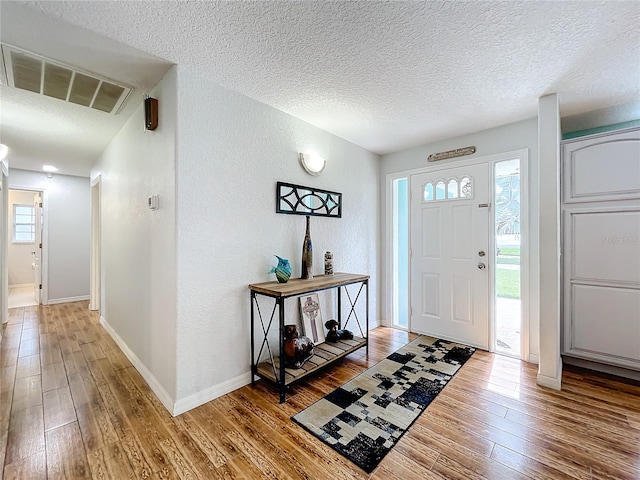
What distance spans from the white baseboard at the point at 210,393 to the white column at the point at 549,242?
2.38 meters

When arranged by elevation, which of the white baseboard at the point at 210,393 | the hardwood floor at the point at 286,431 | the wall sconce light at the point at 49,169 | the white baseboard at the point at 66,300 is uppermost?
the wall sconce light at the point at 49,169

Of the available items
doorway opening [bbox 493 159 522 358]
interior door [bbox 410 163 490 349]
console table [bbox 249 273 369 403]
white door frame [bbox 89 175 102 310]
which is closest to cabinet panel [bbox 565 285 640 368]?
doorway opening [bbox 493 159 522 358]

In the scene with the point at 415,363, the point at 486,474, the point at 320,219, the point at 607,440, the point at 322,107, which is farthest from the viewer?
the point at 320,219

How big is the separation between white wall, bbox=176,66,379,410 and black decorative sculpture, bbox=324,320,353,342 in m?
0.41

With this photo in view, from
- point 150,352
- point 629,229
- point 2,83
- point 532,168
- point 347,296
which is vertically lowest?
point 150,352

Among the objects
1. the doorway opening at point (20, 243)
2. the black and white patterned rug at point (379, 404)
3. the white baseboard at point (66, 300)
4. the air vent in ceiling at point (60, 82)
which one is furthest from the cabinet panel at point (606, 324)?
the doorway opening at point (20, 243)

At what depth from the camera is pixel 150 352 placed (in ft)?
7.43

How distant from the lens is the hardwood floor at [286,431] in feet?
4.67

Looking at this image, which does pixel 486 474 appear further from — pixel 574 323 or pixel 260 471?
pixel 574 323

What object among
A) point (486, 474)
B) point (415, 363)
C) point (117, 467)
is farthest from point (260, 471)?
point (415, 363)

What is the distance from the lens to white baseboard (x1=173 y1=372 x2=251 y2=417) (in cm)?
189

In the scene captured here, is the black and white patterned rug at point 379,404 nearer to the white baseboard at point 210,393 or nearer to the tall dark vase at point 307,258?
the white baseboard at point 210,393

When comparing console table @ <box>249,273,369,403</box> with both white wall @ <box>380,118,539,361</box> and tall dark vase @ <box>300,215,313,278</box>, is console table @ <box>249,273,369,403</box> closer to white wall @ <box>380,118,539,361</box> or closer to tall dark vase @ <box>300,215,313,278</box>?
tall dark vase @ <box>300,215,313,278</box>

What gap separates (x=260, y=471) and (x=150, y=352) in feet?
4.57
